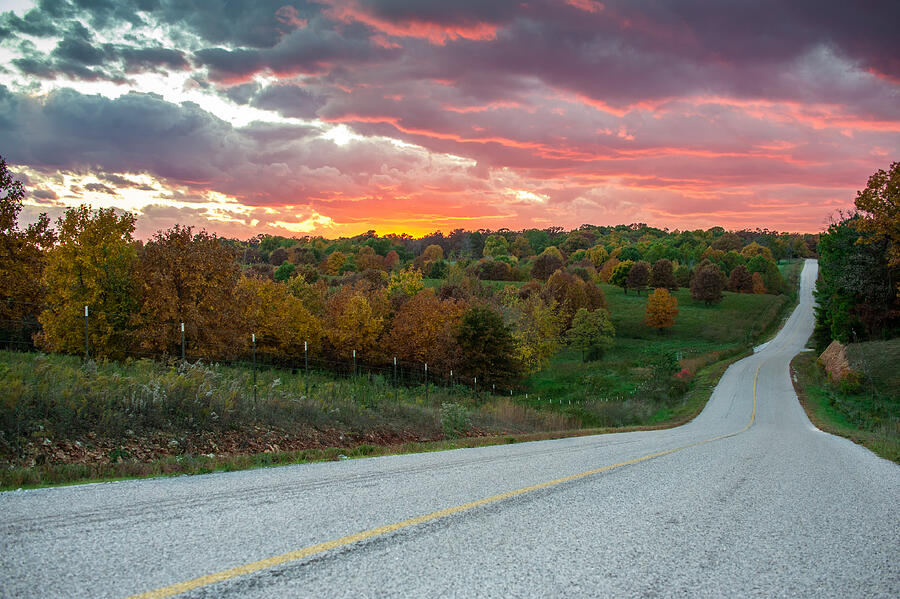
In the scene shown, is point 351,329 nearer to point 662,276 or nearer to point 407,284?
point 407,284

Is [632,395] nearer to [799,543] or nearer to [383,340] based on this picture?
[383,340]

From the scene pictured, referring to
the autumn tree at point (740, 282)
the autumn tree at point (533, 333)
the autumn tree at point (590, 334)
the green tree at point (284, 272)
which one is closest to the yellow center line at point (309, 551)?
the autumn tree at point (533, 333)

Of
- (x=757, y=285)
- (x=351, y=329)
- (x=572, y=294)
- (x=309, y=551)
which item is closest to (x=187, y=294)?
(x=351, y=329)

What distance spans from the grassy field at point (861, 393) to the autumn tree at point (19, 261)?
44267 millimetres

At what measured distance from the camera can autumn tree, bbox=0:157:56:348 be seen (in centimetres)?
3100

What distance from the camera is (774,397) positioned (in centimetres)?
4706

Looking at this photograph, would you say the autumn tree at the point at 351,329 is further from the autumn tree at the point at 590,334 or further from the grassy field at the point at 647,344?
the autumn tree at the point at 590,334

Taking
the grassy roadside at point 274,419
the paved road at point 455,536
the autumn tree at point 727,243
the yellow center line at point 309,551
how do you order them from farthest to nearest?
the autumn tree at point 727,243 → the grassy roadside at point 274,419 → the paved road at point 455,536 → the yellow center line at point 309,551

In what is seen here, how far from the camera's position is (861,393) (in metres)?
44.1

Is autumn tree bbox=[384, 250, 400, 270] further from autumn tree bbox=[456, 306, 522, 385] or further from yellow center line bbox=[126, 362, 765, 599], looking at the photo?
yellow center line bbox=[126, 362, 765, 599]

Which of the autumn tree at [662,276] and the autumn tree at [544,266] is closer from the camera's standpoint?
the autumn tree at [662,276]

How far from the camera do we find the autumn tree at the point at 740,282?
131125 mm

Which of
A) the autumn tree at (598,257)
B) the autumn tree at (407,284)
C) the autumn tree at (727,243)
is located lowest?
the autumn tree at (407,284)

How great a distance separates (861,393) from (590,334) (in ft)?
125
